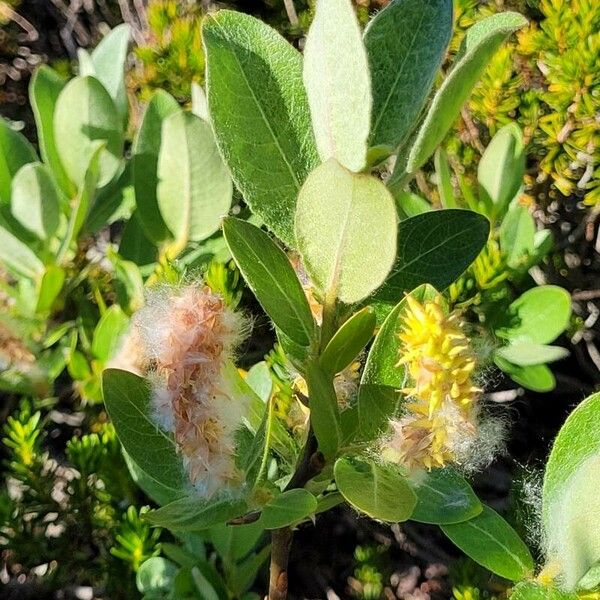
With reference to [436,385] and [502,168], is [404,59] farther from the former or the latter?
[502,168]

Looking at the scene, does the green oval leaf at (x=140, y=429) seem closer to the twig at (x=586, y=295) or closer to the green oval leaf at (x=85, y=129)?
the green oval leaf at (x=85, y=129)

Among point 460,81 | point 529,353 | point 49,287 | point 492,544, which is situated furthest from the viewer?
point 49,287

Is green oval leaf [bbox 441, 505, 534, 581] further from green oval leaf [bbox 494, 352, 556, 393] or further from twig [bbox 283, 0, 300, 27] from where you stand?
twig [bbox 283, 0, 300, 27]

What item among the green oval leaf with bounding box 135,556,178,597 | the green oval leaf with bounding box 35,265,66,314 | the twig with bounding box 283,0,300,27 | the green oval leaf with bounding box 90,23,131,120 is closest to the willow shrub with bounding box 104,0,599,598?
the green oval leaf with bounding box 135,556,178,597

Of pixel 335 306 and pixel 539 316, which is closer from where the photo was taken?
pixel 335 306

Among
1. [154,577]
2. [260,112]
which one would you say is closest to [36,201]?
[154,577]

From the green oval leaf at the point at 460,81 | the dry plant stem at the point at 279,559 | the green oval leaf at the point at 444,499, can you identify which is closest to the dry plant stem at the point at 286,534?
the dry plant stem at the point at 279,559

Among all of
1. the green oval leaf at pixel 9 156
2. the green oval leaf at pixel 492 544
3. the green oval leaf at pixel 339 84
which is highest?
the green oval leaf at pixel 339 84
